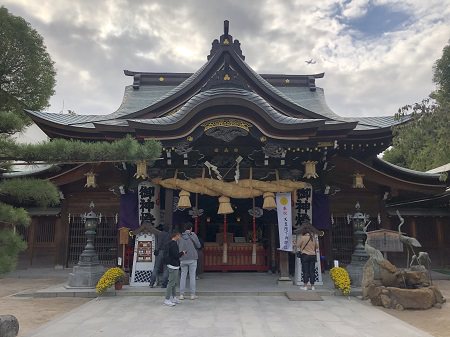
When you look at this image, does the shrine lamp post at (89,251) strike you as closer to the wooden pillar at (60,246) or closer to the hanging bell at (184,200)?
the hanging bell at (184,200)

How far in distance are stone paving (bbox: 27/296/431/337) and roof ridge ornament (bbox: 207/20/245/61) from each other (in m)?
9.26

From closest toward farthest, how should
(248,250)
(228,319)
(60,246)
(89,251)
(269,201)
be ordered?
(228,319) → (89,251) → (269,201) → (248,250) → (60,246)

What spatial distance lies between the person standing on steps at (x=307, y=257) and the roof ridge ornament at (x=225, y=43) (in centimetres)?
783

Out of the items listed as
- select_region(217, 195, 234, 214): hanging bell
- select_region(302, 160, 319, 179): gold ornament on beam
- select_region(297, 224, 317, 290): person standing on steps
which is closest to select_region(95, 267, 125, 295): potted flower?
select_region(217, 195, 234, 214): hanging bell

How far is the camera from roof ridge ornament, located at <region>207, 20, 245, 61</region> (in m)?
13.0

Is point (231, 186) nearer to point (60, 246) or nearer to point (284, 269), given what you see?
point (284, 269)

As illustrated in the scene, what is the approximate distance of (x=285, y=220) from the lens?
34.0ft

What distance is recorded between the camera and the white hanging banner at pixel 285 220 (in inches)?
400

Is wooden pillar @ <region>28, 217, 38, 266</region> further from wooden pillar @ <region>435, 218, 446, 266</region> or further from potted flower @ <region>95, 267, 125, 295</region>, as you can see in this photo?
wooden pillar @ <region>435, 218, 446, 266</region>

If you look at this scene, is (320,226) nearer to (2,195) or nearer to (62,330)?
(62,330)

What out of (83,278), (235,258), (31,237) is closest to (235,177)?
(235,258)

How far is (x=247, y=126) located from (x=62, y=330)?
6.89m

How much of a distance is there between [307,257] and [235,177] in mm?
3249

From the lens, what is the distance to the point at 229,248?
12.8 meters
